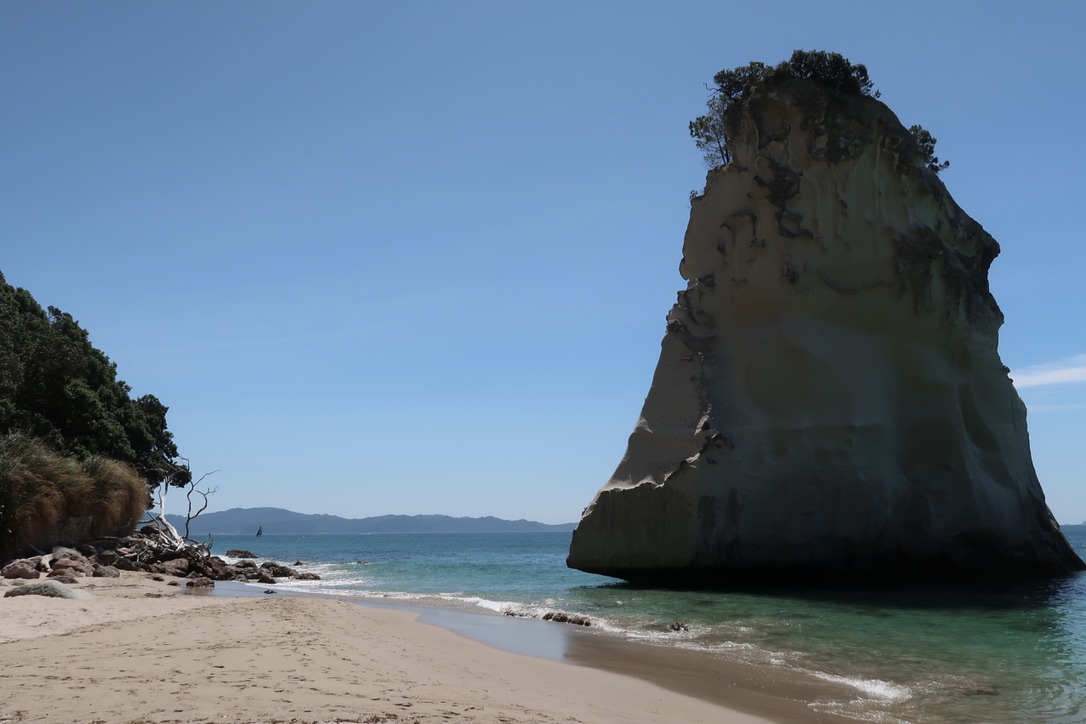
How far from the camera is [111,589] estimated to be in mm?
16469

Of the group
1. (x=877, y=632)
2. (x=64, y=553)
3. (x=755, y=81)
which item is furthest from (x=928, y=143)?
(x=64, y=553)

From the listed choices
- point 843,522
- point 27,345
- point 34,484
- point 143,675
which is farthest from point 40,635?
point 27,345

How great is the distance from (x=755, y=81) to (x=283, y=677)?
76.1 feet

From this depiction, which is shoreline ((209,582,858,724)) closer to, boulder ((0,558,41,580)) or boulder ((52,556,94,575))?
boulder ((0,558,41,580))

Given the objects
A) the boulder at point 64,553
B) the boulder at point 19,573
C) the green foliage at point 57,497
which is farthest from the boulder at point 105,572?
the boulder at point 19,573

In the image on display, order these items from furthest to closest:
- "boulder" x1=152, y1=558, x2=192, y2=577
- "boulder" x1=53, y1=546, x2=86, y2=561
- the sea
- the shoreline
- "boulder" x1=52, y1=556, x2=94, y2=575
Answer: "boulder" x1=152, y1=558, x2=192, y2=577
"boulder" x1=53, y1=546, x2=86, y2=561
"boulder" x1=52, y1=556, x2=94, y2=575
the sea
the shoreline

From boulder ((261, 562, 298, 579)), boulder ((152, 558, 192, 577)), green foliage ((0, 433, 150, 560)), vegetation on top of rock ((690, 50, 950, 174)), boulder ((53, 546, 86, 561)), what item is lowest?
boulder ((261, 562, 298, 579))

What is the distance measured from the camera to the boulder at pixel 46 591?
13109 mm

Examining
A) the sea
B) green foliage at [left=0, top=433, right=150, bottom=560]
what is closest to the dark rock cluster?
green foliage at [left=0, top=433, right=150, bottom=560]

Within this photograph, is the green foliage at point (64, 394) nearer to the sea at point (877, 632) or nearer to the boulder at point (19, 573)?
the boulder at point (19, 573)

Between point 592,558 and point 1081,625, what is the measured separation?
11.4 meters

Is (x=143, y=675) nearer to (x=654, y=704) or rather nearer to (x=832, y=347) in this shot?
(x=654, y=704)

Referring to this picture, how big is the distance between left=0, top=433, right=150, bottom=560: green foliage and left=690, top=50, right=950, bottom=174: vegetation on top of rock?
2078 centimetres

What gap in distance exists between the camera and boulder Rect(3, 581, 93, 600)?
1311 cm
